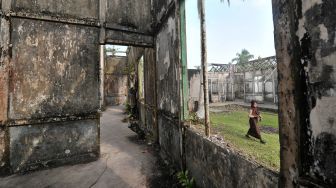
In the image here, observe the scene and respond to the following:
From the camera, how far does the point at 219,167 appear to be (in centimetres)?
235

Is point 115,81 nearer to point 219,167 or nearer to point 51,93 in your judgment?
point 51,93

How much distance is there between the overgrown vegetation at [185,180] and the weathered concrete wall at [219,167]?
0.10 meters

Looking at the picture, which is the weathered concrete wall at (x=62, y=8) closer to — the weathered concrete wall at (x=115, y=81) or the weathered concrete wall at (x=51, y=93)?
the weathered concrete wall at (x=51, y=93)

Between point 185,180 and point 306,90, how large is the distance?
2.49 metres

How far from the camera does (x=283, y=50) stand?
1.41 metres

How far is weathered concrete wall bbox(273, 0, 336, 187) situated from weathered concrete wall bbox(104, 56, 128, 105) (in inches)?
655

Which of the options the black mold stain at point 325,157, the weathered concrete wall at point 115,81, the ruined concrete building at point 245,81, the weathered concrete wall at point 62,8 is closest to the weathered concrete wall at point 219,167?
the black mold stain at point 325,157

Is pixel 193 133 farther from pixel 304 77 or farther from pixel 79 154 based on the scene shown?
pixel 79 154

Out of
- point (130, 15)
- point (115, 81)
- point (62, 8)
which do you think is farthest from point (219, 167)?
point (115, 81)

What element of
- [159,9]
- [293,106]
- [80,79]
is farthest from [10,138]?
[293,106]

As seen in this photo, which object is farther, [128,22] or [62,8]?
[128,22]

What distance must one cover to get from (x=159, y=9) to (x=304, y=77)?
13.9 feet

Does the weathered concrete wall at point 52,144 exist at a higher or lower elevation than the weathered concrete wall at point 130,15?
lower

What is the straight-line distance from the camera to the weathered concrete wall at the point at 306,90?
3.67 ft
